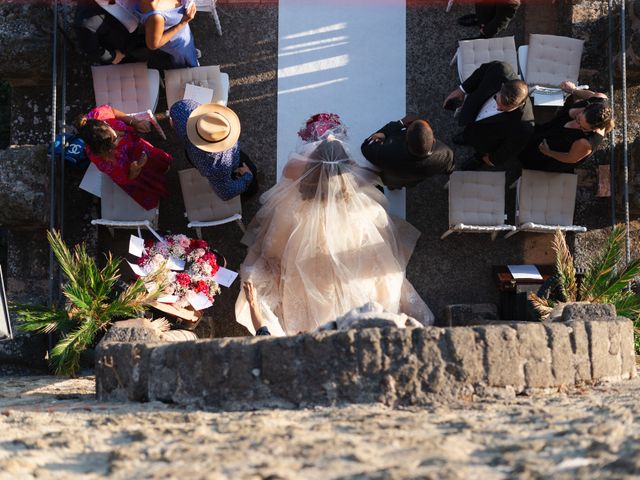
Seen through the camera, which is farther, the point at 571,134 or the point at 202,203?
the point at 202,203

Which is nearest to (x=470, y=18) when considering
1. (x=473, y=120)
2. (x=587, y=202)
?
(x=473, y=120)

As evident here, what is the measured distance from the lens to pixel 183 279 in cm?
612

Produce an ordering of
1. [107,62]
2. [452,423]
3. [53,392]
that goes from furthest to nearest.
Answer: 1. [107,62]
2. [53,392]
3. [452,423]

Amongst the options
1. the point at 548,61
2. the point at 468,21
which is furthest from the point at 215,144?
the point at 548,61

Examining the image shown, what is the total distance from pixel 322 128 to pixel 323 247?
92cm

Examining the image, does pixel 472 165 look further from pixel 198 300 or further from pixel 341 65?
pixel 198 300

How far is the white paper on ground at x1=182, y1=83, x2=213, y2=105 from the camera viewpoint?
658 cm

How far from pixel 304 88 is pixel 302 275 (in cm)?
169

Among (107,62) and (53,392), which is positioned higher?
(107,62)

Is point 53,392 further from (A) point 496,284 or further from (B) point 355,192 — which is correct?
(A) point 496,284

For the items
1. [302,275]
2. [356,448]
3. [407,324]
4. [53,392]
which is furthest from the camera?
[302,275]

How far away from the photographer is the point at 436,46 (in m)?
6.98

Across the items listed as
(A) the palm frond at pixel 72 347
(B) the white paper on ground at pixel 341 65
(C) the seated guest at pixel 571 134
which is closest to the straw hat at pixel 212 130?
(B) the white paper on ground at pixel 341 65

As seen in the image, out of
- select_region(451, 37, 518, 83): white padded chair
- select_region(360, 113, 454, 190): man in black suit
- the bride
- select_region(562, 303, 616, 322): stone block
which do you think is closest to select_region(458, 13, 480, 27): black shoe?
select_region(451, 37, 518, 83): white padded chair
